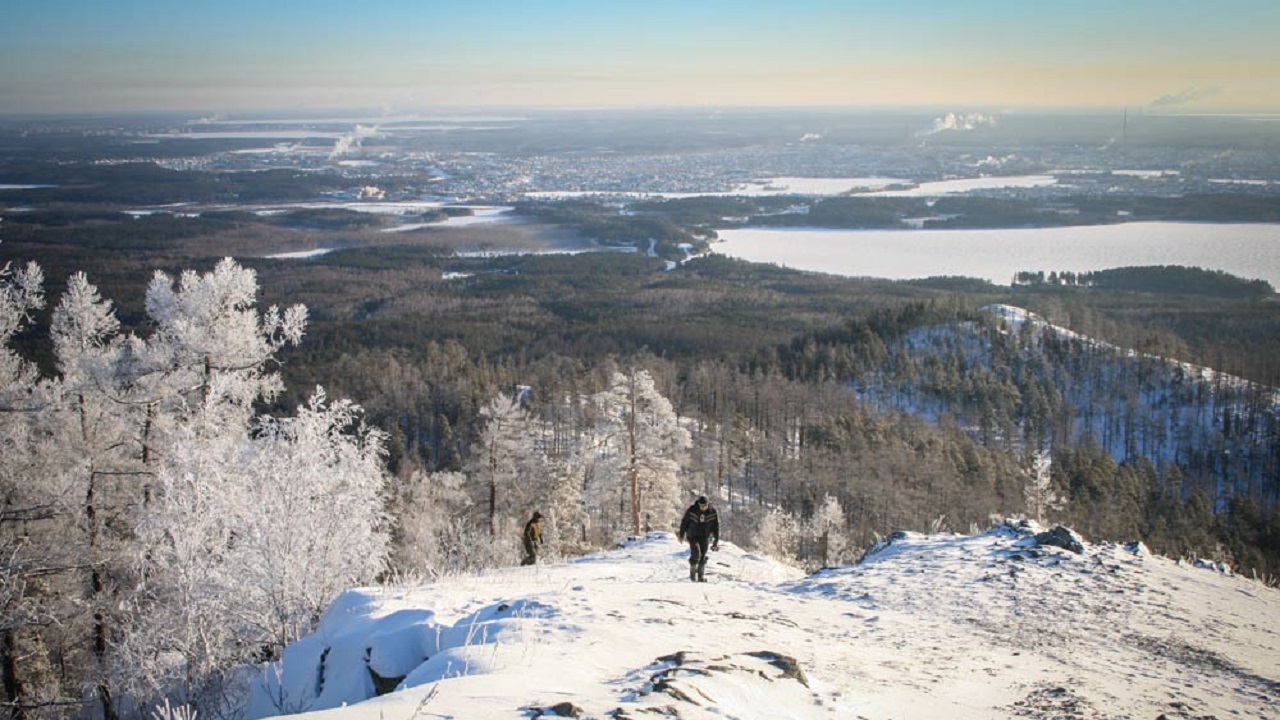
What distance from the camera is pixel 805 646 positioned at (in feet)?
35.5

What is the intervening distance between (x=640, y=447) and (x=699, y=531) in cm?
1701

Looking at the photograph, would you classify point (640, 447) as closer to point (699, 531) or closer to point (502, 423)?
point (502, 423)

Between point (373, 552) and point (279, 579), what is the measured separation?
2.38 metres

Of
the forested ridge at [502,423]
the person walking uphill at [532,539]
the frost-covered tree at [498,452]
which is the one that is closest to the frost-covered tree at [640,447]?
the forested ridge at [502,423]

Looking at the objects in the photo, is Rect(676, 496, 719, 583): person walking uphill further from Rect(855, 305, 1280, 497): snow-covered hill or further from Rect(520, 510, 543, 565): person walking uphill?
Rect(855, 305, 1280, 497): snow-covered hill

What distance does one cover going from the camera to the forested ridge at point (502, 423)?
1529cm

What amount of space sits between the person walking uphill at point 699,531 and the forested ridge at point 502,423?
5.44 m

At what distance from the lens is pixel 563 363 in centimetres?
9325

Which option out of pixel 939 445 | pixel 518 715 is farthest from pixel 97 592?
pixel 939 445

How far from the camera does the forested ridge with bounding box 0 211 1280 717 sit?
50.2 feet

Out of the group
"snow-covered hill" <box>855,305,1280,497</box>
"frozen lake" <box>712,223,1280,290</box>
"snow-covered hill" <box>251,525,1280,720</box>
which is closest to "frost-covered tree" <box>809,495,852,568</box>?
"snow-covered hill" <box>251,525,1280,720</box>

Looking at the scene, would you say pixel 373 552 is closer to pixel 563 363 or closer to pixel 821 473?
pixel 821 473

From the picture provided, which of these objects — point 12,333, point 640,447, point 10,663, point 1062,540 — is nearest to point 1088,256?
point 640,447

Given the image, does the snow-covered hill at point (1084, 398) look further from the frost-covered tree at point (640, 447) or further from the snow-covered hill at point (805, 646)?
the snow-covered hill at point (805, 646)
